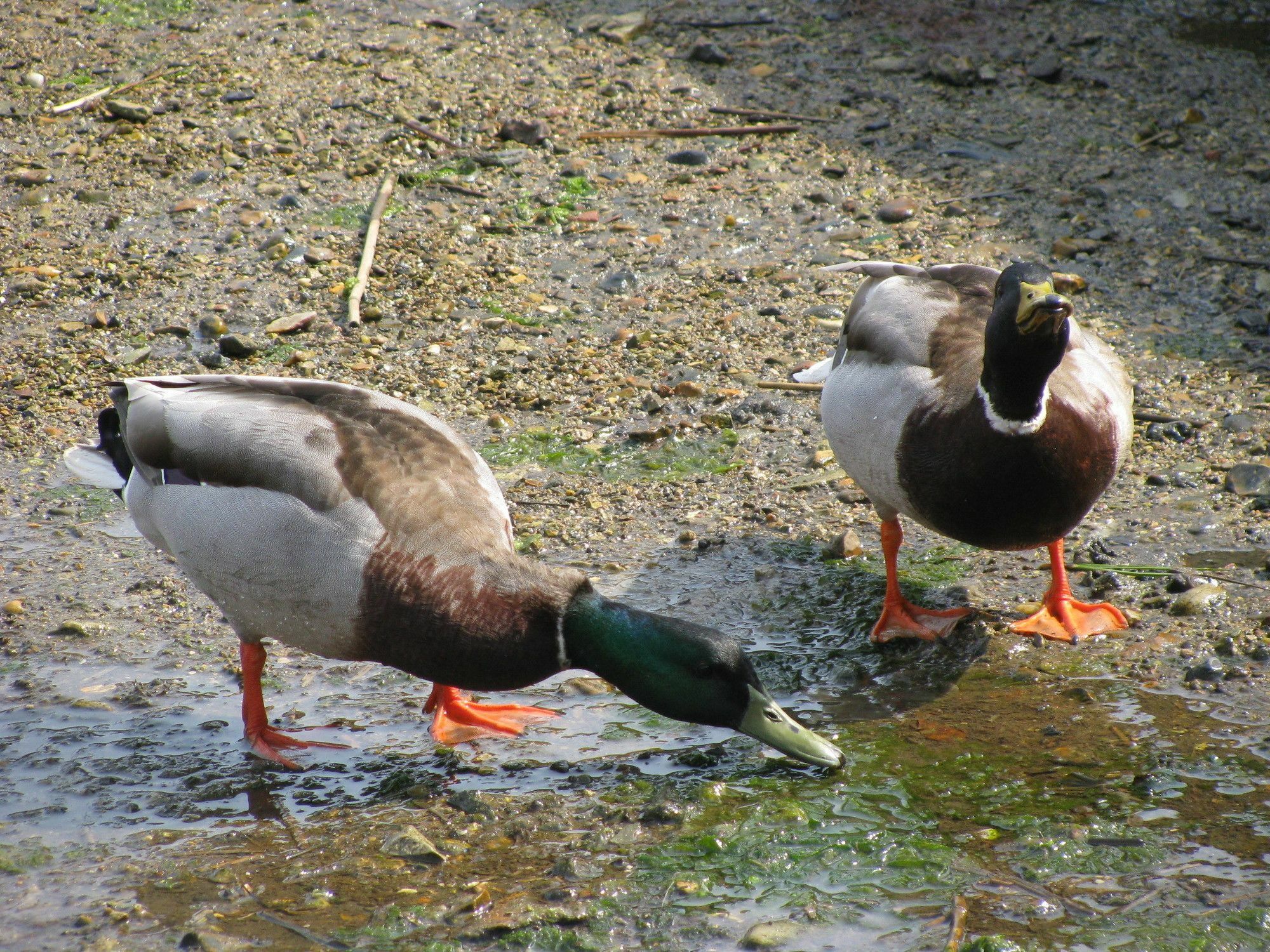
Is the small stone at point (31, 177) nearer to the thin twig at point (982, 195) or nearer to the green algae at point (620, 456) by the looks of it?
the green algae at point (620, 456)

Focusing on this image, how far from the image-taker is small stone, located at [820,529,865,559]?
15.1ft

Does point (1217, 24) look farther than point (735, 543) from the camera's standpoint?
Yes

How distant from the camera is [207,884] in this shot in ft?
10.2

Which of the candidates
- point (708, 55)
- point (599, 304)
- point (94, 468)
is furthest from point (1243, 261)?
point (94, 468)

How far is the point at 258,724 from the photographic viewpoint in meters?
3.71

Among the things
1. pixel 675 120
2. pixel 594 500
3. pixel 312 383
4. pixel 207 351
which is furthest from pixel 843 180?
pixel 312 383

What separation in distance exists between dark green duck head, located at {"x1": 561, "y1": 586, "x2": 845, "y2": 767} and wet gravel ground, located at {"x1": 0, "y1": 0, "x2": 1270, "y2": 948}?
11.1 inches

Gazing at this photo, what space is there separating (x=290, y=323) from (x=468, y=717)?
2.57 meters

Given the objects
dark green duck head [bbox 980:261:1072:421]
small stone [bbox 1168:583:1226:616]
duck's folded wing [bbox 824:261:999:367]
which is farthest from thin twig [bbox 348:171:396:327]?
small stone [bbox 1168:583:1226:616]

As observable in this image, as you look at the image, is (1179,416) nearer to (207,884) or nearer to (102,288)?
(207,884)

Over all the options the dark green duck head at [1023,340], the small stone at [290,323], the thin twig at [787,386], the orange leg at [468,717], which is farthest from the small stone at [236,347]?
the dark green duck head at [1023,340]

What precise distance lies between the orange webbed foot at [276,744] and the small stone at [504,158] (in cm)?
398

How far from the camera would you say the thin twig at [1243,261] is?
19.8ft

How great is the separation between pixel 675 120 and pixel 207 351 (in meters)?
3.04
